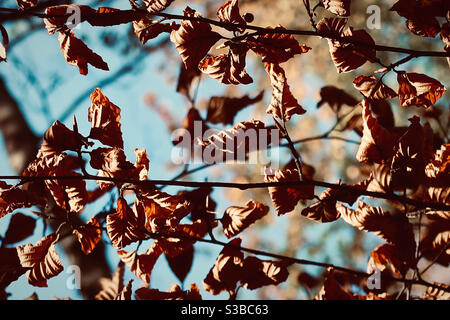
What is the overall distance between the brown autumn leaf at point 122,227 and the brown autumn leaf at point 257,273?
0.22 metres

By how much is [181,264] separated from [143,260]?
6.2 inches

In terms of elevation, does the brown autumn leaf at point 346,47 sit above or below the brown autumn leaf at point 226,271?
above

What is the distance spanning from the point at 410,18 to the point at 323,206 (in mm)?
289

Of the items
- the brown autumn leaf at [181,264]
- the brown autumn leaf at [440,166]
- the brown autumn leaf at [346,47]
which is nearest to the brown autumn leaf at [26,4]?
the brown autumn leaf at [346,47]

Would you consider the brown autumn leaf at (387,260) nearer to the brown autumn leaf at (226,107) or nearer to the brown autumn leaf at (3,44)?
the brown autumn leaf at (226,107)

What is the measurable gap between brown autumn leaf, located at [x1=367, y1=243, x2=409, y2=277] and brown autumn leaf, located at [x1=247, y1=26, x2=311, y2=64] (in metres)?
0.38

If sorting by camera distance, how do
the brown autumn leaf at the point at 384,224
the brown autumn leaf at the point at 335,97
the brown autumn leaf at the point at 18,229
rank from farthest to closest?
the brown autumn leaf at the point at 335,97, the brown autumn leaf at the point at 18,229, the brown autumn leaf at the point at 384,224

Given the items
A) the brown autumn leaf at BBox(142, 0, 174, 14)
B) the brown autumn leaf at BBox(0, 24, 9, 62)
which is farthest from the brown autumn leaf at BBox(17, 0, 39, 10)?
the brown autumn leaf at BBox(142, 0, 174, 14)

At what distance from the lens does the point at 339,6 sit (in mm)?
454

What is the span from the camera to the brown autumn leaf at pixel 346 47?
47cm

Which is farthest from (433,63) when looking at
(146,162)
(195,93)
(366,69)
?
(146,162)

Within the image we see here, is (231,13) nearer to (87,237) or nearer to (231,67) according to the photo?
(231,67)

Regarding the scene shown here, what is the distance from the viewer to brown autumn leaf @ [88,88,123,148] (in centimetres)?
48
